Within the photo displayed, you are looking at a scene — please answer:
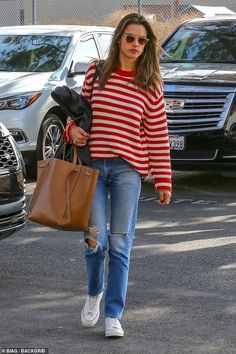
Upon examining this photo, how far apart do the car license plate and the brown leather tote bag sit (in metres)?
5.72

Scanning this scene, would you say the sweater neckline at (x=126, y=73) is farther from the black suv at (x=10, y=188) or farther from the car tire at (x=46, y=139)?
the car tire at (x=46, y=139)

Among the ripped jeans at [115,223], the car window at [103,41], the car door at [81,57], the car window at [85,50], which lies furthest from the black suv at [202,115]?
the ripped jeans at [115,223]

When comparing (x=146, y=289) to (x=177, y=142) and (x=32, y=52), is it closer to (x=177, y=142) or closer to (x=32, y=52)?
(x=177, y=142)

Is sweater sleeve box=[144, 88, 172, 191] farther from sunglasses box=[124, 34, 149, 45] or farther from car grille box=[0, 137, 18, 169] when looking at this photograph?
car grille box=[0, 137, 18, 169]

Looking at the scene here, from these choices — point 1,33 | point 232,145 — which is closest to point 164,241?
point 232,145

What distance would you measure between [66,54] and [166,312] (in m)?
7.02

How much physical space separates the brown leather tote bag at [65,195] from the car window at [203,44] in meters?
7.17

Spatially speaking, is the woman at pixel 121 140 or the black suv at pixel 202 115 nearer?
the woman at pixel 121 140

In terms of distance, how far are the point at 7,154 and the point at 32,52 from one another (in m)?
6.05

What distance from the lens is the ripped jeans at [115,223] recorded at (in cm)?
564

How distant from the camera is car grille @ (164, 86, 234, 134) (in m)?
11.3

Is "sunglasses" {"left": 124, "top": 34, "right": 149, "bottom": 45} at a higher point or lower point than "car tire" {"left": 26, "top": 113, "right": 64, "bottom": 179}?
higher

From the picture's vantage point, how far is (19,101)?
11.9 m

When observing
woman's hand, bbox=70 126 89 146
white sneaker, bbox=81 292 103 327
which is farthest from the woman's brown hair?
white sneaker, bbox=81 292 103 327
